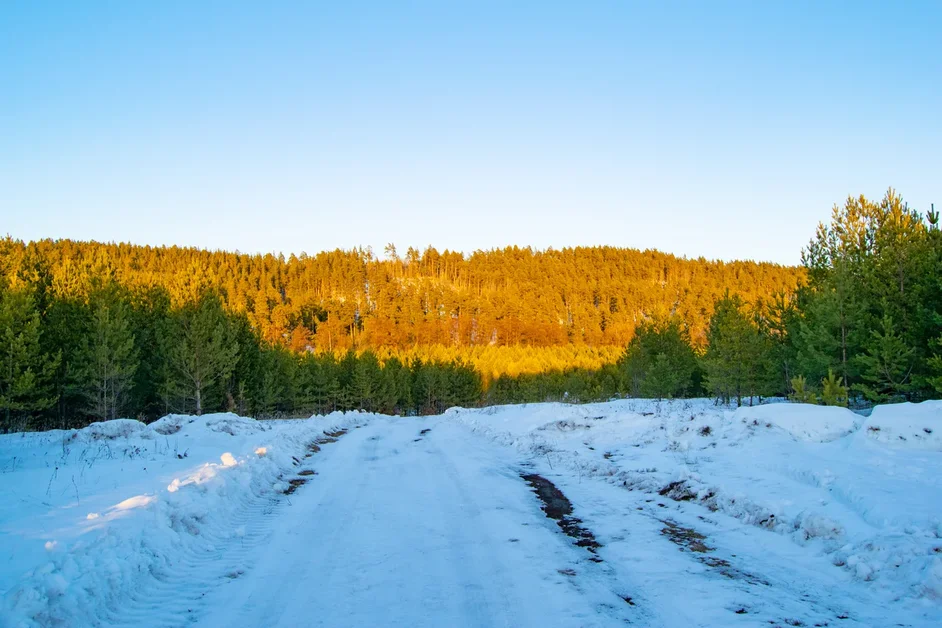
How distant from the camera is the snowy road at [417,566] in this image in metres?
4.23

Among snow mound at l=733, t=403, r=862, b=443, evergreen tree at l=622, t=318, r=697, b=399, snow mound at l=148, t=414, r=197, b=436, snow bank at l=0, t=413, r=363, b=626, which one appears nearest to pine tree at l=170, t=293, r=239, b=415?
snow mound at l=148, t=414, r=197, b=436

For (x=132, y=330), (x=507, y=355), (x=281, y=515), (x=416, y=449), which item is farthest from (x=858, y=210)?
(x=507, y=355)

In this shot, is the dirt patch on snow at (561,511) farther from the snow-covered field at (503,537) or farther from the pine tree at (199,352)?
the pine tree at (199,352)

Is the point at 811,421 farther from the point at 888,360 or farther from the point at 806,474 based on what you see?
the point at 888,360

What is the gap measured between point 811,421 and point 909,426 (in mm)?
1751

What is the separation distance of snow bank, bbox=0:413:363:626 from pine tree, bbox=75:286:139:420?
66.8 ft

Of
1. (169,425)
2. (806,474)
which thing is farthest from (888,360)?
(169,425)

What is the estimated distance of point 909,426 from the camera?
9.59 m

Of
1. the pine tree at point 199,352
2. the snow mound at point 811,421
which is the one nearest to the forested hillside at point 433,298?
the pine tree at point 199,352

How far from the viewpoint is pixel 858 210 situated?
1157 inches

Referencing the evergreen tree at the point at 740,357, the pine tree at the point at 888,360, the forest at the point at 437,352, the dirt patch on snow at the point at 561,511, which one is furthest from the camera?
the evergreen tree at the point at 740,357

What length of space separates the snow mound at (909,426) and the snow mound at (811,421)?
550 millimetres

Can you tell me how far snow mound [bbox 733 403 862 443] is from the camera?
10.7 metres

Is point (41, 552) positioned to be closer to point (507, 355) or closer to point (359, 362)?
point (359, 362)
